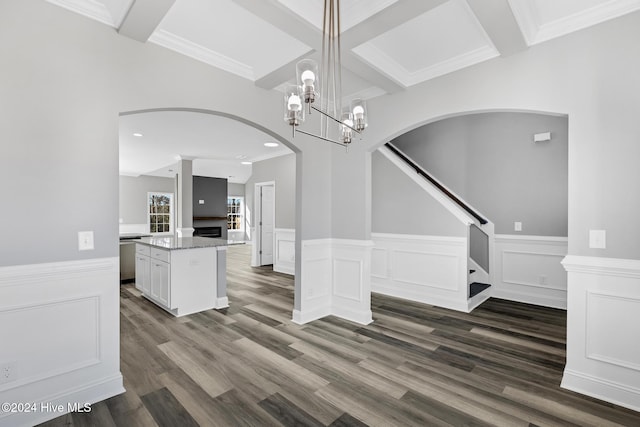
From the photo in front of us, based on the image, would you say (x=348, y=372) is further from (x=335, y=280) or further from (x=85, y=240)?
(x=85, y=240)

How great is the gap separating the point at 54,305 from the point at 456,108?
3531mm

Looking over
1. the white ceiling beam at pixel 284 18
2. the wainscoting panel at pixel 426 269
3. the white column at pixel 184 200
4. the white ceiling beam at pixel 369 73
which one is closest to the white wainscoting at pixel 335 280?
the wainscoting panel at pixel 426 269

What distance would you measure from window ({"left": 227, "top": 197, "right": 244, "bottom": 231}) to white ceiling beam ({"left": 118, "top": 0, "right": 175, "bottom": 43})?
1104 cm

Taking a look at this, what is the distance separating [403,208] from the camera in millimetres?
4594

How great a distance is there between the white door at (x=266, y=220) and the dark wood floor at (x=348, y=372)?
140 inches

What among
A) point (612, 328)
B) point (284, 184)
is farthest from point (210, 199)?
point (612, 328)

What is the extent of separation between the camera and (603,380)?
2150mm

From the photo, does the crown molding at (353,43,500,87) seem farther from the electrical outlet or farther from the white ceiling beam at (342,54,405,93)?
the electrical outlet

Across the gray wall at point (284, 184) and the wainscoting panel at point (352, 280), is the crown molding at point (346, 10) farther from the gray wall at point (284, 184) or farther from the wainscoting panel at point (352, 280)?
the gray wall at point (284, 184)

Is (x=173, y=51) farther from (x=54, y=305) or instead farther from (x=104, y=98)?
(x=54, y=305)

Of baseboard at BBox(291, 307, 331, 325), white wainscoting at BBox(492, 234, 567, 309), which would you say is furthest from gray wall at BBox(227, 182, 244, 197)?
white wainscoting at BBox(492, 234, 567, 309)

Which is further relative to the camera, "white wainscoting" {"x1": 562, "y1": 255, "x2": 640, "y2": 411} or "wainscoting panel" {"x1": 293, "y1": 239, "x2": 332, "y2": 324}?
"wainscoting panel" {"x1": 293, "y1": 239, "x2": 332, "y2": 324}

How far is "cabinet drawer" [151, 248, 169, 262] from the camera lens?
392cm

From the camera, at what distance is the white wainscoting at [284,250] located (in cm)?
664
